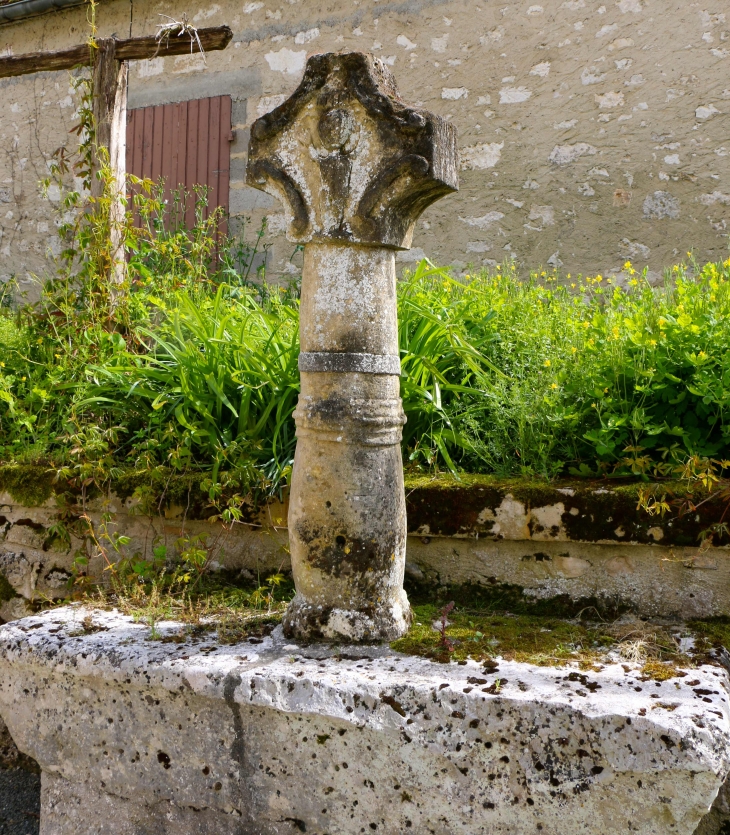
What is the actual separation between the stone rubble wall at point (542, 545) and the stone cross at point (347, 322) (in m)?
0.39

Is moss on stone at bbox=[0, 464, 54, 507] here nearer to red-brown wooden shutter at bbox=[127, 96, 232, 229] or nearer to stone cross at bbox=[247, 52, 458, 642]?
stone cross at bbox=[247, 52, 458, 642]

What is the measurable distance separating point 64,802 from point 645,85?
5.35 meters

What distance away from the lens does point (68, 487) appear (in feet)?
9.76

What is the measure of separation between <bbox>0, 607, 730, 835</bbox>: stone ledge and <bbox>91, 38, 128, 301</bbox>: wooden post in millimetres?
2037

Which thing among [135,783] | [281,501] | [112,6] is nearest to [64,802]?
[135,783]

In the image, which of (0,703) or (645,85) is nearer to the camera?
(0,703)

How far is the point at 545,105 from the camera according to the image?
5516mm

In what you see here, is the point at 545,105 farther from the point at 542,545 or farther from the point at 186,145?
the point at 542,545

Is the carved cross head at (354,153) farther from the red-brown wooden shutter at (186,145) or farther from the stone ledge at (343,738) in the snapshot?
the red-brown wooden shutter at (186,145)

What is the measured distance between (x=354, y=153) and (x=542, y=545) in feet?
4.31

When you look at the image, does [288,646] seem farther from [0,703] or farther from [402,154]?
[402,154]

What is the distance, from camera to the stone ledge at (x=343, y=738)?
1.67 meters

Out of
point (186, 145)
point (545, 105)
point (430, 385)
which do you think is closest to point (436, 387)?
point (430, 385)

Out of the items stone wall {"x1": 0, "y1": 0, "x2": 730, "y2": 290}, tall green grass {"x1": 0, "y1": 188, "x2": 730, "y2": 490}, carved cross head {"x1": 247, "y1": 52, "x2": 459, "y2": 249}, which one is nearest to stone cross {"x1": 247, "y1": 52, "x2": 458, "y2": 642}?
carved cross head {"x1": 247, "y1": 52, "x2": 459, "y2": 249}
